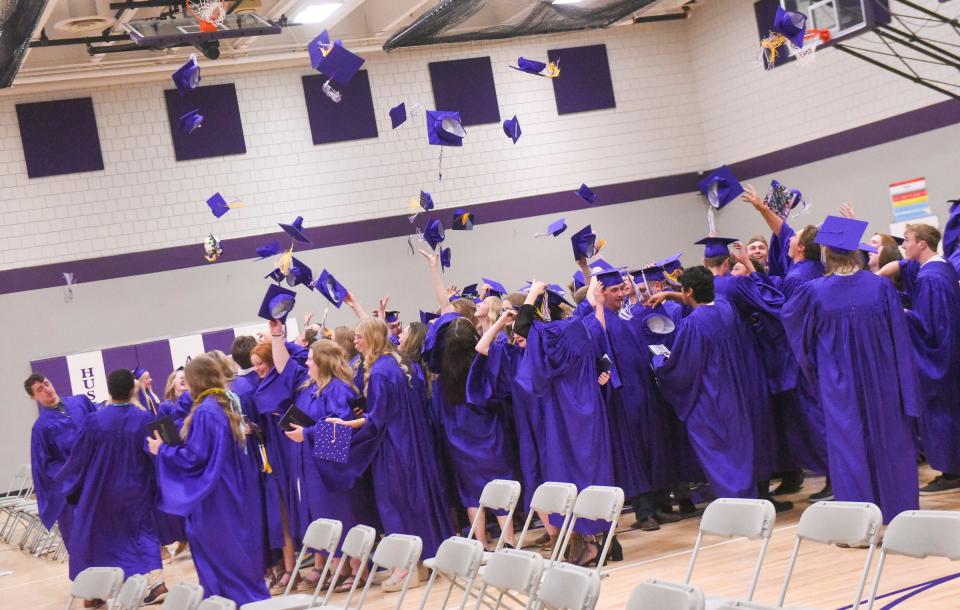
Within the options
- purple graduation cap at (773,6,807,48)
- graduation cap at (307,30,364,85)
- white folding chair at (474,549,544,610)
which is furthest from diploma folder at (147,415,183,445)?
purple graduation cap at (773,6,807,48)

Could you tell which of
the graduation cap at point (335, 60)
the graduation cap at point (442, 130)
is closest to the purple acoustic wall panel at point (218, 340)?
the graduation cap at point (442, 130)

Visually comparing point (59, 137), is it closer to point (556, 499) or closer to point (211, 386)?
point (211, 386)

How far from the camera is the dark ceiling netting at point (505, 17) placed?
44.3 feet

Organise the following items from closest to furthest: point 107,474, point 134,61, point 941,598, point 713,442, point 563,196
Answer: point 941,598 → point 713,442 → point 107,474 → point 134,61 → point 563,196

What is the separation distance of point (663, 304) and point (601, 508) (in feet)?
10.7

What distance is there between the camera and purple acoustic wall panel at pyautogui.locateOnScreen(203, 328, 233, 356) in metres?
16.4

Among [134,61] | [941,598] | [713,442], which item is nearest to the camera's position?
[941,598]

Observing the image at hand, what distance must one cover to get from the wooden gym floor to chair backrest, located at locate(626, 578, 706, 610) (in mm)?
2134

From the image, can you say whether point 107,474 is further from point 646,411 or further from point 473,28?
point 473,28

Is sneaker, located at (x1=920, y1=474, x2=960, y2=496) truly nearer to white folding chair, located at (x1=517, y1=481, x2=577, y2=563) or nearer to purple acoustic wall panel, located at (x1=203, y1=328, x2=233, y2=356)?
white folding chair, located at (x1=517, y1=481, x2=577, y2=563)

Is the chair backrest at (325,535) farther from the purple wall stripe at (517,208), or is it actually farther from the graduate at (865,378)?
the purple wall stripe at (517,208)

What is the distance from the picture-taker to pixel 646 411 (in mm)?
8273

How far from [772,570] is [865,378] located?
1287mm

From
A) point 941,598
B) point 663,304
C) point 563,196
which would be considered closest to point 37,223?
point 563,196
